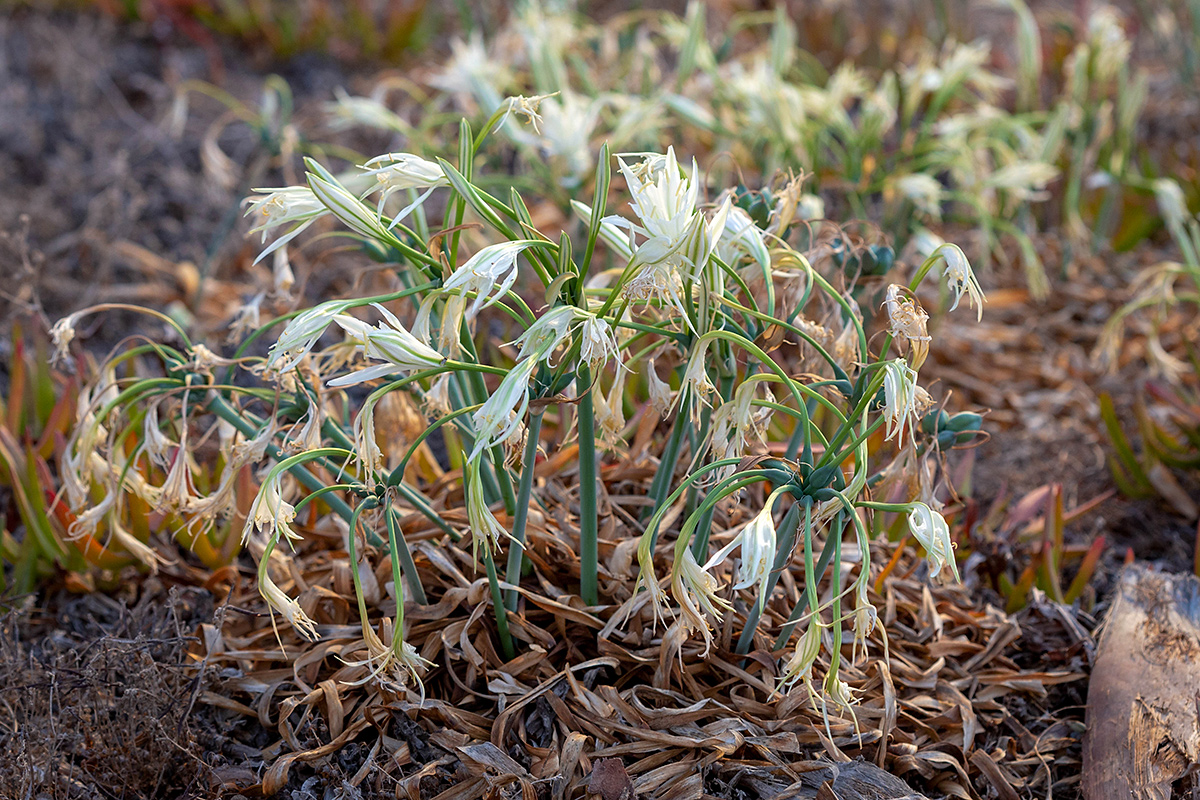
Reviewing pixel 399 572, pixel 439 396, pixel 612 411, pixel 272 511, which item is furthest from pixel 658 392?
pixel 272 511

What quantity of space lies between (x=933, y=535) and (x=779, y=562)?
275 mm

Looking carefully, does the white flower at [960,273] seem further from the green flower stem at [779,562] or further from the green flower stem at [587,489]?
the green flower stem at [587,489]

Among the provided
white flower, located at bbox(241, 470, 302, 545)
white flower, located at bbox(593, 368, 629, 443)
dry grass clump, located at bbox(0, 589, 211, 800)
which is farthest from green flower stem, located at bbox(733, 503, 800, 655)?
dry grass clump, located at bbox(0, 589, 211, 800)

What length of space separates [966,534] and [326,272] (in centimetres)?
216

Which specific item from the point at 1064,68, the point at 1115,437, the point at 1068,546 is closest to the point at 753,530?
the point at 1068,546

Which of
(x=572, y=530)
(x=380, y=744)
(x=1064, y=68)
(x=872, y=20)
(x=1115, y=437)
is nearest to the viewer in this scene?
(x=380, y=744)

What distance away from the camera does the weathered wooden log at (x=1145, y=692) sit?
4.82 ft

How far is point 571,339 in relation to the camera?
3.67ft

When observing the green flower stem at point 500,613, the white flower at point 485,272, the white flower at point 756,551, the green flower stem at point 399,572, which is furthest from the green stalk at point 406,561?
the white flower at point 756,551

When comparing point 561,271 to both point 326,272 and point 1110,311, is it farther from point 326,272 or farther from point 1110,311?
point 1110,311

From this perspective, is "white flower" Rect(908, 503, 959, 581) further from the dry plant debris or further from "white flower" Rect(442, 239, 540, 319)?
"white flower" Rect(442, 239, 540, 319)

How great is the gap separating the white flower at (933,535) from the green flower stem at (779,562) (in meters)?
0.14

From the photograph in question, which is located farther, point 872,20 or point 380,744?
point 872,20

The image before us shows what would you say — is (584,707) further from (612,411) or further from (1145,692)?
(1145,692)
